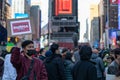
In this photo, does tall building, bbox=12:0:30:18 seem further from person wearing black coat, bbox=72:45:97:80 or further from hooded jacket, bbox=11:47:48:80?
person wearing black coat, bbox=72:45:97:80

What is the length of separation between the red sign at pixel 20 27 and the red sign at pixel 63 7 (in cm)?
8482

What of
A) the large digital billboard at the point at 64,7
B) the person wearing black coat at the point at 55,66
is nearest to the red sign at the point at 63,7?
the large digital billboard at the point at 64,7

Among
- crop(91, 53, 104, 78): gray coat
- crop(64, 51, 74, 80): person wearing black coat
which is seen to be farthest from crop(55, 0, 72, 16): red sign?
crop(64, 51, 74, 80): person wearing black coat

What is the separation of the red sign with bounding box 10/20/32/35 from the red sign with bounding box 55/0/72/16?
3339 inches

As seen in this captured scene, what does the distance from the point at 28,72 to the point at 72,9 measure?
9326 centimetres

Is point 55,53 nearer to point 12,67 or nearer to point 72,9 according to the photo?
point 12,67

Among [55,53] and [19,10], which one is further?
[19,10]

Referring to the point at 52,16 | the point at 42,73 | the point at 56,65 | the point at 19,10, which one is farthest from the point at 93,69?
the point at 19,10

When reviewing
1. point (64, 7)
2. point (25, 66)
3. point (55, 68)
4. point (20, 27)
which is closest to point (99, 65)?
point (20, 27)

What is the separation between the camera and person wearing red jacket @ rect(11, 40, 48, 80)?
26.0 ft

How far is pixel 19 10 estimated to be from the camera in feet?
562

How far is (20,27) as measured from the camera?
12711 millimetres

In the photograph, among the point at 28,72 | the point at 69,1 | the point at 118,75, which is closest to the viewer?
the point at 118,75

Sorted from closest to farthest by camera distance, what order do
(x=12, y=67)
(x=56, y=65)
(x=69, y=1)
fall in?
(x=12, y=67) < (x=56, y=65) < (x=69, y=1)
